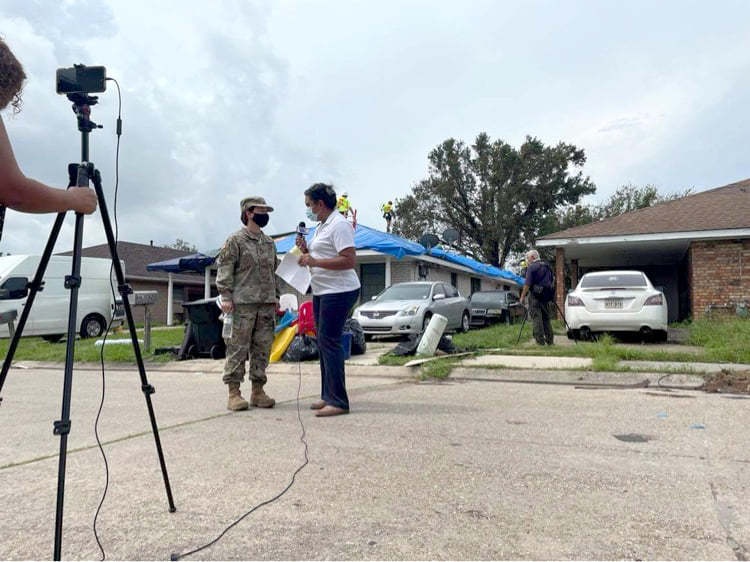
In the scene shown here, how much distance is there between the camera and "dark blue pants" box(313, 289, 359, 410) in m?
5.03

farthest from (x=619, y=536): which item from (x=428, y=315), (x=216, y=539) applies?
(x=428, y=315)

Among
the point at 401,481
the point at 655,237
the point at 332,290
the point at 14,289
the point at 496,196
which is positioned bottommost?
the point at 401,481

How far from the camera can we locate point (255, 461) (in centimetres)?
356

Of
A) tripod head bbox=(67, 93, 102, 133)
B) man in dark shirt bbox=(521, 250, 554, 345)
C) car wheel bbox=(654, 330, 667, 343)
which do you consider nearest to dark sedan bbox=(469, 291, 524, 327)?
car wheel bbox=(654, 330, 667, 343)

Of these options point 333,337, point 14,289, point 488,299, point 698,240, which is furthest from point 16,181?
point 488,299

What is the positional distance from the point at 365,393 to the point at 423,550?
4.23 metres

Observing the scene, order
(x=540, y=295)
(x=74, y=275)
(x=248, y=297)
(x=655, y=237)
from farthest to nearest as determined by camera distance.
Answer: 1. (x=655, y=237)
2. (x=540, y=295)
3. (x=248, y=297)
4. (x=74, y=275)

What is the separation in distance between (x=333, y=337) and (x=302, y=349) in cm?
421

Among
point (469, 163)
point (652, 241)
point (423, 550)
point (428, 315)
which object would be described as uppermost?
point (469, 163)

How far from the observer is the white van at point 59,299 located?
15094 millimetres

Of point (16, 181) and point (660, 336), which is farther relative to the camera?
point (660, 336)

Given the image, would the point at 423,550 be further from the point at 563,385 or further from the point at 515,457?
the point at 563,385

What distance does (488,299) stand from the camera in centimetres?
2003

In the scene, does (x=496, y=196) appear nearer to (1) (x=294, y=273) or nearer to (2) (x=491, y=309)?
(2) (x=491, y=309)
